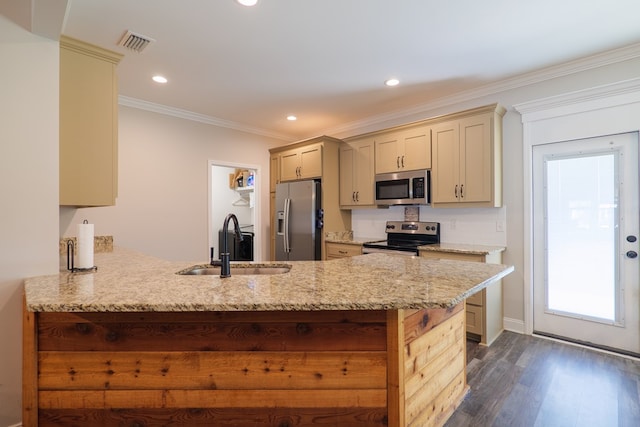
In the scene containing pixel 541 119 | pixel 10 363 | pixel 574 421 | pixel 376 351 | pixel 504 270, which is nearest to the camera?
pixel 376 351

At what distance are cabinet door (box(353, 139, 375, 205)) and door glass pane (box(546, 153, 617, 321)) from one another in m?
1.93

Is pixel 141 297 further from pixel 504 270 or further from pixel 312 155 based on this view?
pixel 312 155

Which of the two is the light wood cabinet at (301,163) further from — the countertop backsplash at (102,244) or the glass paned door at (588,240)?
the glass paned door at (588,240)

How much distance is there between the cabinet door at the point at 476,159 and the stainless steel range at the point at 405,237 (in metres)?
0.62

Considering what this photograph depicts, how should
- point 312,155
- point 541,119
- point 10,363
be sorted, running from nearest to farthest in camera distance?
1. point 10,363
2. point 541,119
3. point 312,155

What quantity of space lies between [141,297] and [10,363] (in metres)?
0.98

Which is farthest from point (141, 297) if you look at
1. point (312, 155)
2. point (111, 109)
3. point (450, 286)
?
point (312, 155)

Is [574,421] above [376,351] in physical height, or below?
below

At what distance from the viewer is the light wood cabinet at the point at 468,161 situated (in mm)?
3162

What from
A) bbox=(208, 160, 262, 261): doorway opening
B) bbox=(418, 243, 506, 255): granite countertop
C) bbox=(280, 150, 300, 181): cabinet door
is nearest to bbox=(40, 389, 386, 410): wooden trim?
bbox=(418, 243, 506, 255): granite countertop

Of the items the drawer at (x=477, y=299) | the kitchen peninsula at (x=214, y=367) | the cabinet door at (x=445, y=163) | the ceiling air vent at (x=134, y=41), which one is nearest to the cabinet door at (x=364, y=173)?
the cabinet door at (x=445, y=163)

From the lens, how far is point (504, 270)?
1.67m

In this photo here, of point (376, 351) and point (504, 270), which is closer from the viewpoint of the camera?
point (376, 351)

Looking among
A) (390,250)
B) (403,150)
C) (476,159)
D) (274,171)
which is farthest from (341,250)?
(476,159)
